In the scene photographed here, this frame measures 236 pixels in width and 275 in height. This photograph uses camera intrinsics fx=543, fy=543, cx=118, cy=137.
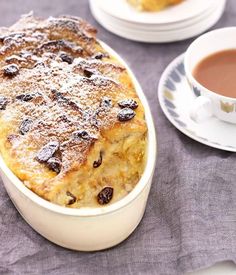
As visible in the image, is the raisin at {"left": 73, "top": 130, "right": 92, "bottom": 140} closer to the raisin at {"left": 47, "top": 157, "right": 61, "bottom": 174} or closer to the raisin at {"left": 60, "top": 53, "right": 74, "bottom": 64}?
the raisin at {"left": 47, "top": 157, "right": 61, "bottom": 174}

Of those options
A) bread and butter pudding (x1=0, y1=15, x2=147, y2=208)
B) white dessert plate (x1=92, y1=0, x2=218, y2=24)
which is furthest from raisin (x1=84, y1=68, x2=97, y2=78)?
white dessert plate (x1=92, y1=0, x2=218, y2=24)

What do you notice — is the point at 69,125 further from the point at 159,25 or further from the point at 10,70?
the point at 159,25

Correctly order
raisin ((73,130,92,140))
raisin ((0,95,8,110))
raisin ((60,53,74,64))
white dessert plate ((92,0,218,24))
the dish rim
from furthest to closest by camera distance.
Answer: white dessert plate ((92,0,218,24))
raisin ((60,53,74,64))
raisin ((0,95,8,110))
raisin ((73,130,92,140))
the dish rim

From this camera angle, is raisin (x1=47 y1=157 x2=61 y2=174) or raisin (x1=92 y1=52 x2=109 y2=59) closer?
raisin (x1=47 y1=157 x2=61 y2=174)

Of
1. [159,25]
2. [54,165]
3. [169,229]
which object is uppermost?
[54,165]

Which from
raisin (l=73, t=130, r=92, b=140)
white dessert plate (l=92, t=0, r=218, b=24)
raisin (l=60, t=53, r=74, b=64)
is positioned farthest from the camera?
white dessert plate (l=92, t=0, r=218, b=24)

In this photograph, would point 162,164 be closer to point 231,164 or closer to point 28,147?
point 231,164

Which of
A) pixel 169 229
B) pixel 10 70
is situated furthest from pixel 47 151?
pixel 169 229
